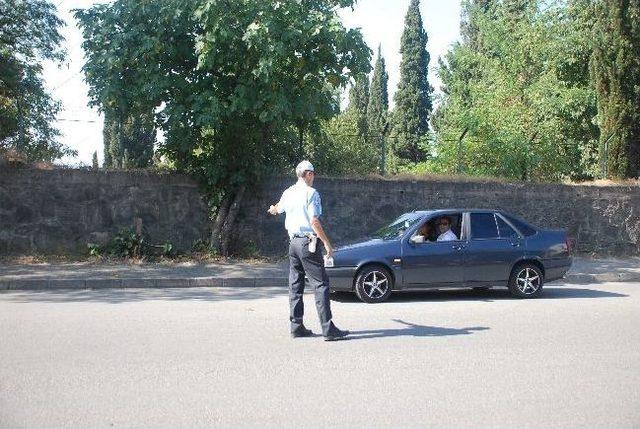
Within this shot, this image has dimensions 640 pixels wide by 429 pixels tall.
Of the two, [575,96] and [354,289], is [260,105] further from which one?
[575,96]

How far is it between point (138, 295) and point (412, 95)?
3470 cm

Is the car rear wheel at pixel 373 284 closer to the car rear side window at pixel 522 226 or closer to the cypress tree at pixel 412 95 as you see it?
the car rear side window at pixel 522 226

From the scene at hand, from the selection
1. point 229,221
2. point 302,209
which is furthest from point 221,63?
point 302,209

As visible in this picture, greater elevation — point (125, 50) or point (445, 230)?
point (125, 50)

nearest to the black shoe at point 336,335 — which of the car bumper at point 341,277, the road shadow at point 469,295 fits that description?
the car bumper at point 341,277

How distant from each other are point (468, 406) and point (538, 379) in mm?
1055

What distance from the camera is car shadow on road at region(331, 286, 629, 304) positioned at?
10492 mm

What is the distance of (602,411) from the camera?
190 inches

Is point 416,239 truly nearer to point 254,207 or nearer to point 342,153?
point 254,207

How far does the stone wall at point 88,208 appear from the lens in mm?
14945

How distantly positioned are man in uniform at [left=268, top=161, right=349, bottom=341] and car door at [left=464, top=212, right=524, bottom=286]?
3872 mm

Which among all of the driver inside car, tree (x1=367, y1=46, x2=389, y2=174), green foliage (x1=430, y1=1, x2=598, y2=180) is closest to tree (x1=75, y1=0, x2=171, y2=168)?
the driver inside car

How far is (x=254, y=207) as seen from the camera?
1588 centimetres

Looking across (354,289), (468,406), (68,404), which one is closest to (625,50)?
(354,289)
